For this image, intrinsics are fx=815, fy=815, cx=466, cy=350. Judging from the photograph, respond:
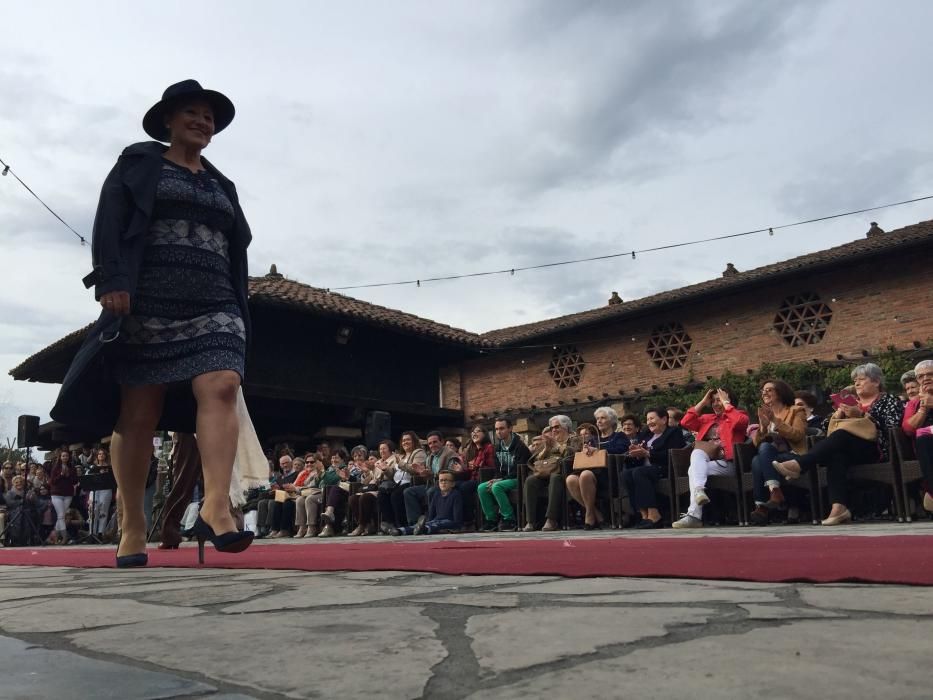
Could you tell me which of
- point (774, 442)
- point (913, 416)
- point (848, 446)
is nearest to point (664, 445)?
point (774, 442)

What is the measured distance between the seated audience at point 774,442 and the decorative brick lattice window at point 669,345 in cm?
1112

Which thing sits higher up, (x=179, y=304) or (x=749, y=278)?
(x=749, y=278)

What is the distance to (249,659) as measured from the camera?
3.87 feet

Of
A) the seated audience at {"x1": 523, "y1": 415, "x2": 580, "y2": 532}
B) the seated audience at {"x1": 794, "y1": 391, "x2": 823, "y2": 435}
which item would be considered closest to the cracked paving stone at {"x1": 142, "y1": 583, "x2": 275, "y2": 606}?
the seated audience at {"x1": 794, "y1": 391, "x2": 823, "y2": 435}

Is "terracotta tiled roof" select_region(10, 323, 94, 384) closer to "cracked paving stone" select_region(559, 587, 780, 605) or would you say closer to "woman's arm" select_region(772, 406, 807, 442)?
"woman's arm" select_region(772, 406, 807, 442)

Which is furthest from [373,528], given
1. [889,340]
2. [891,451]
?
[889,340]

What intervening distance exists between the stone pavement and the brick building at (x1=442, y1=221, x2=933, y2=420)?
1448 cm

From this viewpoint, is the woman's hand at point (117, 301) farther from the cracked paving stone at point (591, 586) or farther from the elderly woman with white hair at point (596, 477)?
the elderly woman with white hair at point (596, 477)

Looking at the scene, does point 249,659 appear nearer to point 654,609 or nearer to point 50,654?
point 50,654

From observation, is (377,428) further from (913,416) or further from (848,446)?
(913,416)

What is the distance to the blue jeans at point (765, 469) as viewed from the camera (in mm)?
6191

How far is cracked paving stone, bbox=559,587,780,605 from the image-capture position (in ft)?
5.18

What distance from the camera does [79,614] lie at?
1775 mm

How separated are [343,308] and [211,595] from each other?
53.2 ft
